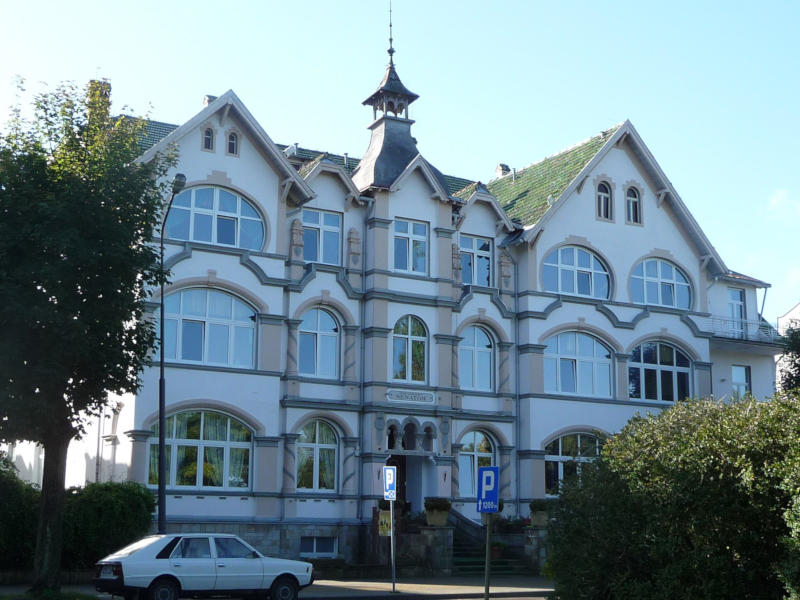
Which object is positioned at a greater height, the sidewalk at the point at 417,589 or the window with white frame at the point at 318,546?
the window with white frame at the point at 318,546

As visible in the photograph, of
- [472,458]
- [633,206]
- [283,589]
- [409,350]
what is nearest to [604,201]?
[633,206]

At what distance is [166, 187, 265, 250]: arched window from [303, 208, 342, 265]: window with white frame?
1921 mm

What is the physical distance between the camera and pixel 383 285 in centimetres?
3644

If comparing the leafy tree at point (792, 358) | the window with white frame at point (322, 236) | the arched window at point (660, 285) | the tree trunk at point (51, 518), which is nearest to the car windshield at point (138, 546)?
the tree trunk at point (51, 518)

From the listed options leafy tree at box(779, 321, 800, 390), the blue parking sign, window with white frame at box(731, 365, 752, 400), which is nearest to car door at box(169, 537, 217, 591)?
the blue parking sign

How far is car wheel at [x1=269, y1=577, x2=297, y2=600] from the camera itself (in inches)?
885

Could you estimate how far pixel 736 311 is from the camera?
4525 cm

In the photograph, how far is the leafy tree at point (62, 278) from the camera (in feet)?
70.2

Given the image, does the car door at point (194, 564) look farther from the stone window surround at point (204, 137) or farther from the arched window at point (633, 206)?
the arched window at point (633, 206)

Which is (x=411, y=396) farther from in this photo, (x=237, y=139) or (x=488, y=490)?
(x=488, y=490)

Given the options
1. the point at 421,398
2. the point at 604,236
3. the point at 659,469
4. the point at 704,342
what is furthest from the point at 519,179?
the point at 659,469

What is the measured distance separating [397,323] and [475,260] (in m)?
4.19

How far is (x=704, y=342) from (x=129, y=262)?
26.4m

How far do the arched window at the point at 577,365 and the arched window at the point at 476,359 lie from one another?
6.59ft
